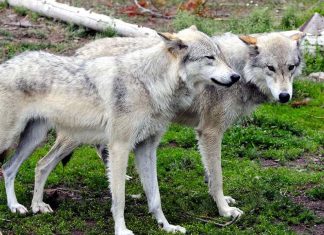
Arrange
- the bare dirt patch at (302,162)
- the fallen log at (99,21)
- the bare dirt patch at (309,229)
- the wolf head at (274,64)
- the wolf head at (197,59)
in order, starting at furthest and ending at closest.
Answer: the fallen log at (99,21)
the bare dirt patch at (302,162)
the wolf head at (274,64)
the bare dirt patch at (309,229)
the wolf head at (197,59)

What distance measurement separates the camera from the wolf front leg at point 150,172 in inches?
272

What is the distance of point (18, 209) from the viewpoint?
7176mm

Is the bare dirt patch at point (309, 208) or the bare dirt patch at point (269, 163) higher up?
the bare dirt patch at point (309, 208)

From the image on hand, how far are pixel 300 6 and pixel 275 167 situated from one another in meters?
6.88

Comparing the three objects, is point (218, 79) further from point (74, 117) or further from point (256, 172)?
point (256, 172)

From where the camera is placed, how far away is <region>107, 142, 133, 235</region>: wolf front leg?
6.60 metres

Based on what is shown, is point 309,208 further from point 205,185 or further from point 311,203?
point 205,185

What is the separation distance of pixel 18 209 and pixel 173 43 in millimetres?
2211

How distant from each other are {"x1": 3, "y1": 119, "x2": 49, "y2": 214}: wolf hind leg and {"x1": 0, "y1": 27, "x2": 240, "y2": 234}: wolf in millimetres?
39

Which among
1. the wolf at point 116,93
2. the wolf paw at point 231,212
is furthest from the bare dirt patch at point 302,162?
the wolf at point 116,93

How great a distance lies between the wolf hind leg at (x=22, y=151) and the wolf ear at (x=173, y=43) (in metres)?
1.44

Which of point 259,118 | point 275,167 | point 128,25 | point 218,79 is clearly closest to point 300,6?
point 128,25

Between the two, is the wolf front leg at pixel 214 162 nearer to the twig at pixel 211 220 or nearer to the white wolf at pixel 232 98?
the white wolf at pixel 232 98

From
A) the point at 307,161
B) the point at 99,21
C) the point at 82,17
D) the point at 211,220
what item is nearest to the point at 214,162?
the point at 211,220
